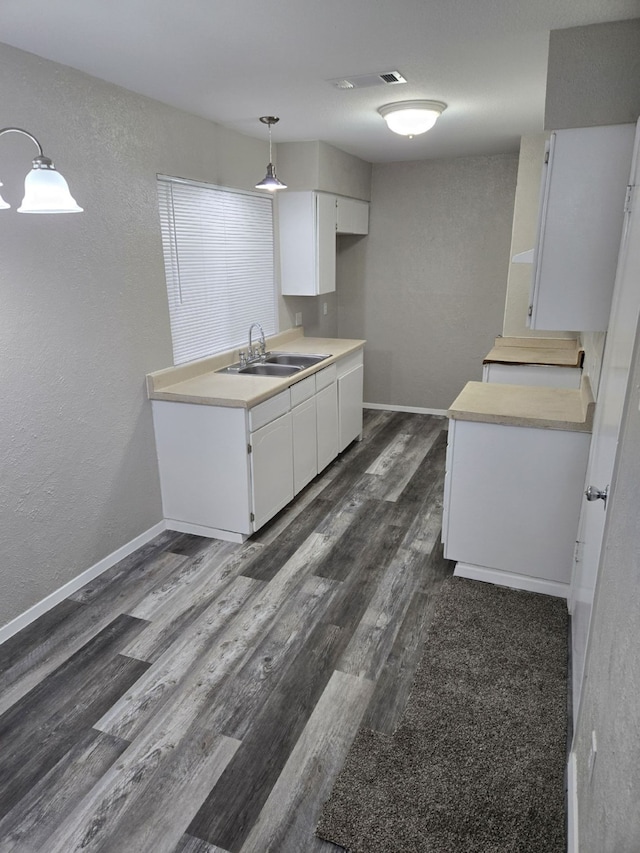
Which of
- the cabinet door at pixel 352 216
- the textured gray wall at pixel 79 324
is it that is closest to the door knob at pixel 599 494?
the textured gray wall at pixel 79 324

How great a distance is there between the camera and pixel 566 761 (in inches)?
72.3

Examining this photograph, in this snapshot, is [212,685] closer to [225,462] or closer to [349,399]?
[225,462]

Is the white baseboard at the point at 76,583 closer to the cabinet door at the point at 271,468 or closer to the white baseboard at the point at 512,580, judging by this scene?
the cabinet door at the point at 271,468

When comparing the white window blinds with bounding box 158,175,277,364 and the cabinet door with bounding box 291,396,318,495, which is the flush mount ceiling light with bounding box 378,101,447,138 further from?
the cabinet door with bounding box 291,396,318,495

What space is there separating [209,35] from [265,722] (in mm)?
2593

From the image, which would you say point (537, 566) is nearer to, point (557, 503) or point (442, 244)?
point (557, 503)

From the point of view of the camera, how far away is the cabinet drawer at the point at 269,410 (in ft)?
10.3

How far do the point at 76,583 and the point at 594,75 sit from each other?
128 inches

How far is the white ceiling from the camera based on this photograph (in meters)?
1.89

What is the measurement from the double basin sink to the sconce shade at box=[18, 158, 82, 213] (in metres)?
1.94

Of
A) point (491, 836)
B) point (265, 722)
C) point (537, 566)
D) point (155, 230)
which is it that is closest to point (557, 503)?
point (537, 566)

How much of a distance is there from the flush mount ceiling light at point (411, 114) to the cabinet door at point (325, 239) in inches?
49.0

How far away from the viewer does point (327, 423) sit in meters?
4.28

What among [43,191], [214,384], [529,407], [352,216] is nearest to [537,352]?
[529,407]
